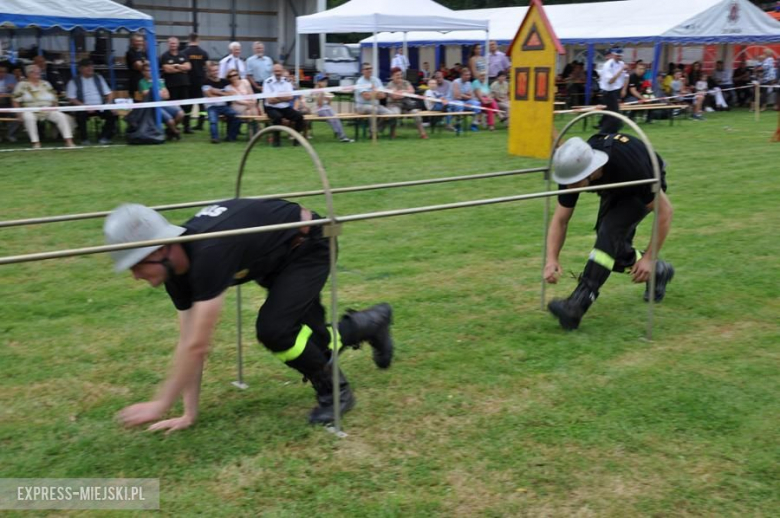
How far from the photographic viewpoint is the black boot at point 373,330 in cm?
444

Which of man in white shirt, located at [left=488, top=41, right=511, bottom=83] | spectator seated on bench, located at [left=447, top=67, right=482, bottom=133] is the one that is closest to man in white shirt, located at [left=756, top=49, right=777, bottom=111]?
man in white shirt, located at [left=488, top=41, right=511, bottom=83]

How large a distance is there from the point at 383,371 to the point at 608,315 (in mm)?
1968

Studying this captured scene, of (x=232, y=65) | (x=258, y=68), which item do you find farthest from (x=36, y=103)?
(x=258, y=68)

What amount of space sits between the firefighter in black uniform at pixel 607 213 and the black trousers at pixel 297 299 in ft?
5.96

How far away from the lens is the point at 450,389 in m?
4.61

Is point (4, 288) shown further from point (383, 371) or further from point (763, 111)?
point (763, 111)

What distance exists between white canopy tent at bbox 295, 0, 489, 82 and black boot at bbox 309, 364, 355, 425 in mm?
14475

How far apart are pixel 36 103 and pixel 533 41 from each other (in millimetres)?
8812

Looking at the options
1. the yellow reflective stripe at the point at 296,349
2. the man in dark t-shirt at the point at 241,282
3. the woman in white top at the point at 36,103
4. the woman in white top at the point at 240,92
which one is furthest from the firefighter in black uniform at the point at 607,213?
the woman in white top at the point at 36,103

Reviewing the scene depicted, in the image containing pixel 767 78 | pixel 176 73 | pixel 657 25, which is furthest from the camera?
pixel 767 78

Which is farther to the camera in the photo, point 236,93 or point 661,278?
point 236,93

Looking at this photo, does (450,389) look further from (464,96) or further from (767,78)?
(767,78)

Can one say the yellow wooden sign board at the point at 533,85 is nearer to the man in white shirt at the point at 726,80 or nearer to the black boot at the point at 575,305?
the black boot at the point at 575,305

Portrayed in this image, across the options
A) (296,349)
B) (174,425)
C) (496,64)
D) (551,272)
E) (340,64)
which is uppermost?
(340,64)
